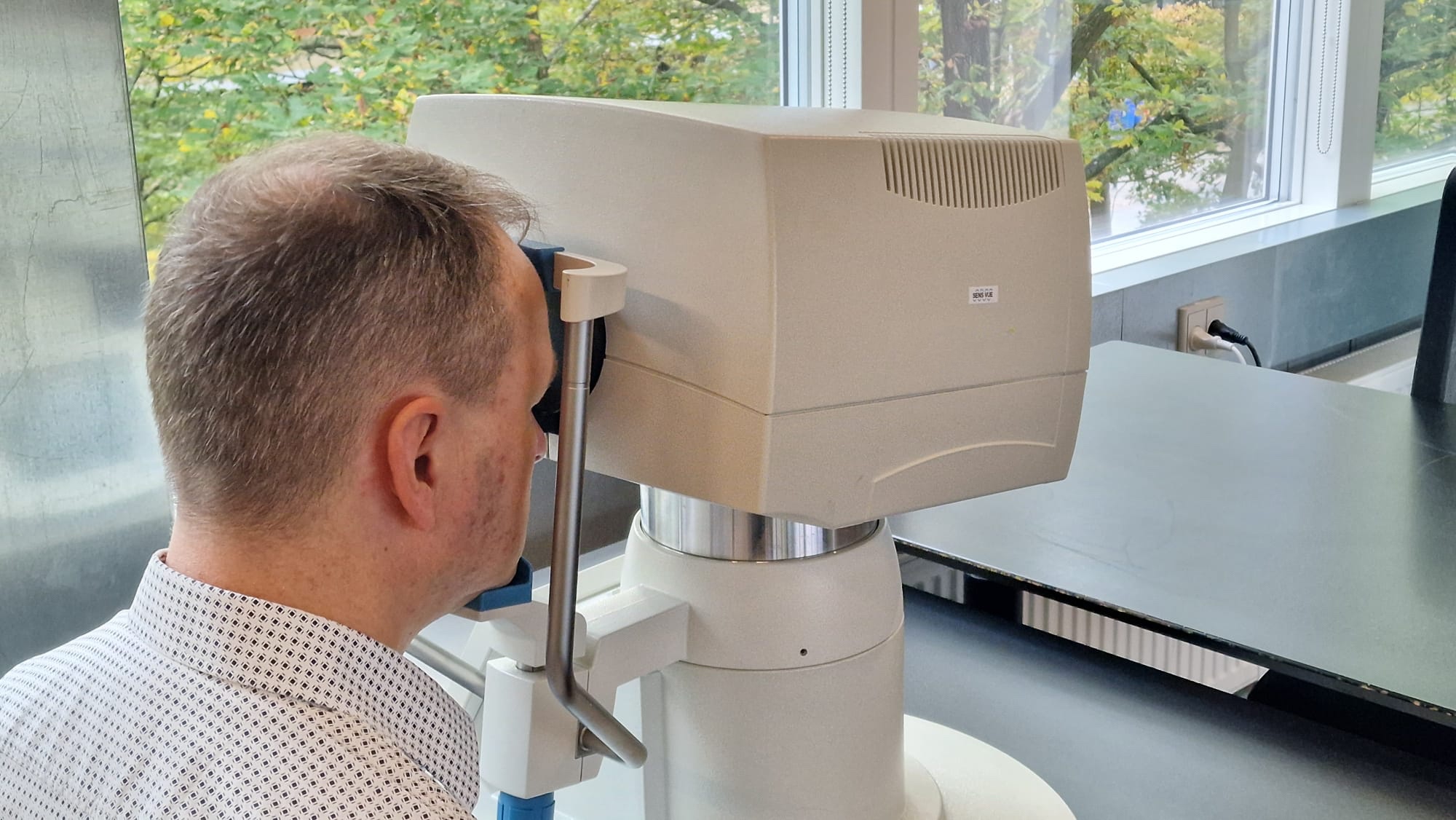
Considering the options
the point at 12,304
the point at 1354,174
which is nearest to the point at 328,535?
the point at 12,304

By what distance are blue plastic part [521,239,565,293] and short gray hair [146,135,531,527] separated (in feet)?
0.16

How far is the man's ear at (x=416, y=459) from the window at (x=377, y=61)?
66 cm

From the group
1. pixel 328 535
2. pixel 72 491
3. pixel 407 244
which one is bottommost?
pixel 72 491

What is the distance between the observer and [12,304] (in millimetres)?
934

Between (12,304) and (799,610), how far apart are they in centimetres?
64

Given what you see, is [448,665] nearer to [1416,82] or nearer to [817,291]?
[817,291]

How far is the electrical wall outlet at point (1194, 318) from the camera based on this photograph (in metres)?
2.43

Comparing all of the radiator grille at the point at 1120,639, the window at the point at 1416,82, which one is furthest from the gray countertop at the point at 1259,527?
the window at the point at 1416,82

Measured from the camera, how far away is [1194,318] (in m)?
2.44

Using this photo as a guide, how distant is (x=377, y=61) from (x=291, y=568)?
0.96 meters

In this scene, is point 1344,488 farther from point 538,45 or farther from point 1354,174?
point 1354,174

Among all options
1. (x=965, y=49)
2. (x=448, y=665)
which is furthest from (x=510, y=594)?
(x=965, y=49)

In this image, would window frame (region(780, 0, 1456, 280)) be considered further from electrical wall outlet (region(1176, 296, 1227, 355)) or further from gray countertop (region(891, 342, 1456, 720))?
gray countertop (region(891, 342, 1456, 720))

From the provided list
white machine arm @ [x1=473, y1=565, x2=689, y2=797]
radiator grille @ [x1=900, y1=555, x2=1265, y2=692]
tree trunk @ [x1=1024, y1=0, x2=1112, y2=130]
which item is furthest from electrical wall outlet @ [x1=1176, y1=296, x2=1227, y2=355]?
white machine arm @ [x1=473, y1=565, x2=689, y2=797]
